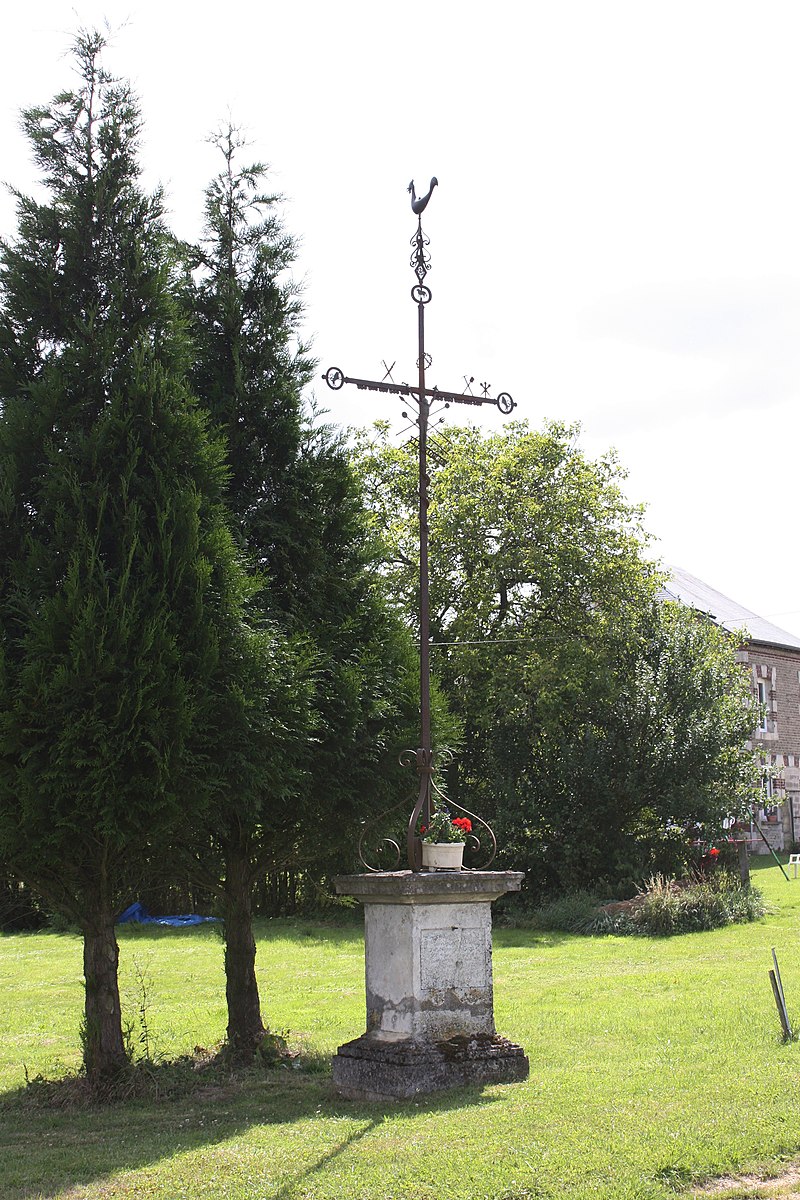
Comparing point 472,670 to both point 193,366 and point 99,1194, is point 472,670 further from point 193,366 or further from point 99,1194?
point 99,1194

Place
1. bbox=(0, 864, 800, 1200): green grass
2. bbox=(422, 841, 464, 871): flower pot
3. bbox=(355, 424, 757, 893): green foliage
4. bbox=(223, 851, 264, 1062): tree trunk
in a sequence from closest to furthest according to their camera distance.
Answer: bbox=(0, 864, 800, 1200): green grass < bbox=(422, 841, 464, 871): flower pot < bbox=(223, 851, 264, 1062): tree trunk < bbox=(355, 424, 757, 893): green foliage

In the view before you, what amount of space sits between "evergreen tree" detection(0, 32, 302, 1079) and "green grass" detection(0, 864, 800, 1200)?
1.63 metres

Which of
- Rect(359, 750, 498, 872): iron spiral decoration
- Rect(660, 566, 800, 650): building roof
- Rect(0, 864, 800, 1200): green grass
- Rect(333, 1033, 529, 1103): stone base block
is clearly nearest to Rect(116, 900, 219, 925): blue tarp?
Rect(0, 864, 800, 1200): green grass

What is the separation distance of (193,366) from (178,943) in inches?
473

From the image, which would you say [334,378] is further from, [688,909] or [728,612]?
[728,612]

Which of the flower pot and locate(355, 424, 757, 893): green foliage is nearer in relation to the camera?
the flower pot

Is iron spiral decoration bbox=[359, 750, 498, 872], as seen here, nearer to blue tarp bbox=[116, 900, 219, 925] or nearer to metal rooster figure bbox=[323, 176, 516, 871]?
metal rooster figure bbox=[323, 176, 516, 871]

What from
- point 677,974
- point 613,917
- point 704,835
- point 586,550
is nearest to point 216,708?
point 677,974

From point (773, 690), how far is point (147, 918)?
→ 88.1 feet

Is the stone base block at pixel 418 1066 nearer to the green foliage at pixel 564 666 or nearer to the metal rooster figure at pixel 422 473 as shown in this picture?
the metal rooster figure at pixel 422 473

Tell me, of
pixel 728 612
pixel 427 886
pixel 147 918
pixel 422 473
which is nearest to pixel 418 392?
pixel 422 473

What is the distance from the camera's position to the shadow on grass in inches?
216

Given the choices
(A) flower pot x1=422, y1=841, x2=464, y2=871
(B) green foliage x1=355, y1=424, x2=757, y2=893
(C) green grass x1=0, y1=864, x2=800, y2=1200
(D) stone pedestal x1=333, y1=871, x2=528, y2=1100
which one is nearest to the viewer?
(C) green grass x1=0, y1=864, x2=800, y2=1200

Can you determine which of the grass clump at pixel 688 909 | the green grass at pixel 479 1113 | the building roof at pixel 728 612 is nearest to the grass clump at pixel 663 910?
the grass clump at pixel 688 909
